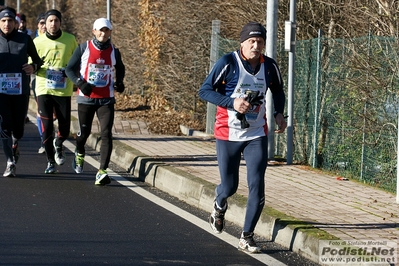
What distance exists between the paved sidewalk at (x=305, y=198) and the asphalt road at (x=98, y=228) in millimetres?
494

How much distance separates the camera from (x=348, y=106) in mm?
10664

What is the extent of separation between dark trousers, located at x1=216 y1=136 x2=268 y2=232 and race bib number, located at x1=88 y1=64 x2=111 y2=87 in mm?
3429

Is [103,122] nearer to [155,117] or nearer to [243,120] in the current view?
[243,120]

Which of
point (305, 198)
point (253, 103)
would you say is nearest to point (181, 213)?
point (305, 198)

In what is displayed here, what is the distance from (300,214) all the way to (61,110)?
14.6ft

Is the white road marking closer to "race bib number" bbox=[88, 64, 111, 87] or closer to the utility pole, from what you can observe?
"race bib number" bbox=[88, 64, 111, 87]

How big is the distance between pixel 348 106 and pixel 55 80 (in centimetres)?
366

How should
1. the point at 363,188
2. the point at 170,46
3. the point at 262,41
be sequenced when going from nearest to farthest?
1. the point at 262,41
2. the point at 363,188
3. the point at 170,46

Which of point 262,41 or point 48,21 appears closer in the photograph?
point 262,41

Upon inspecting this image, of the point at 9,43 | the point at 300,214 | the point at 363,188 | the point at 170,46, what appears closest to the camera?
the point at 300,214

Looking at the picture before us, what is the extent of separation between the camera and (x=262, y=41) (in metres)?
7.29

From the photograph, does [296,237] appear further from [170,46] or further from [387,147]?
[170,46]

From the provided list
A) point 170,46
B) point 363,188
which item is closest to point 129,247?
point 363,188

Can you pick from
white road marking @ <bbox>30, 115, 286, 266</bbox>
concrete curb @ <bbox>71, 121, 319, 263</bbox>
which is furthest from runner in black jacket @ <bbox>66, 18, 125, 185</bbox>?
concrete curb @ <bbox>71, 121, 319, 263</bbox>
